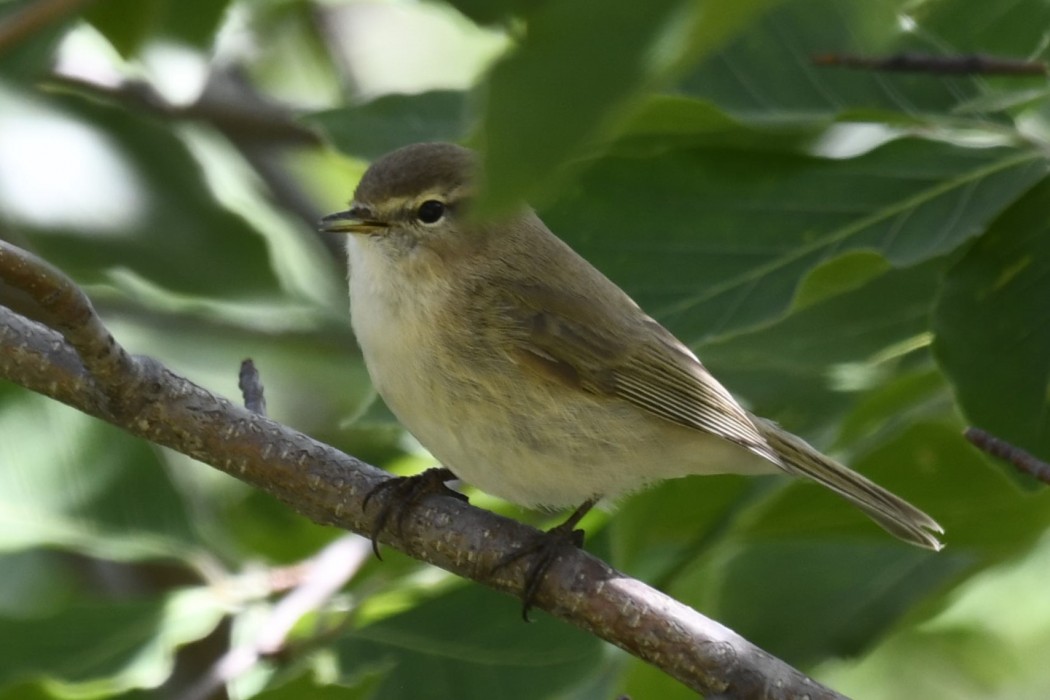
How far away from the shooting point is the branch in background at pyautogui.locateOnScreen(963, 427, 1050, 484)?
2.15 m

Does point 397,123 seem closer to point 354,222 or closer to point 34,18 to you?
point 354,222

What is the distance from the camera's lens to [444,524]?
2.62m

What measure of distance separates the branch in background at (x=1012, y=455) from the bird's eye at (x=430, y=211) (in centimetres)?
161

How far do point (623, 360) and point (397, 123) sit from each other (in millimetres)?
815

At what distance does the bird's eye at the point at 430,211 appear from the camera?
3.41 meters

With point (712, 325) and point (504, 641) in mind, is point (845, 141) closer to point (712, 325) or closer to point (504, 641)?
point (712, 325)

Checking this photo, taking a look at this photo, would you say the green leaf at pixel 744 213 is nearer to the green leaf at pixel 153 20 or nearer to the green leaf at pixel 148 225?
the green leaf at pixel 153 20

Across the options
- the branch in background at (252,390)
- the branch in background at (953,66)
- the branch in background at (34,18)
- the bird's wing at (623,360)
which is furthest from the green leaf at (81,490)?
the branch in background at (953,66)

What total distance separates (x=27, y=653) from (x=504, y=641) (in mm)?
1056

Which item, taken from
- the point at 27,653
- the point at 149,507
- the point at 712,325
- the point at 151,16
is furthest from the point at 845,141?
the point at 27,653

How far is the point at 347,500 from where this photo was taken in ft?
8.68

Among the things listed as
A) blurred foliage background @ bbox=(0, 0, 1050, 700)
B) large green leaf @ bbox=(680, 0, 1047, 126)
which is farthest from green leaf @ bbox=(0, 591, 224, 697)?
large green leaf @ bbox=(680, 0, 1047, 126)

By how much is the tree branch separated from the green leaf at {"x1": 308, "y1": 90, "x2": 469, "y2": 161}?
3.06 feet

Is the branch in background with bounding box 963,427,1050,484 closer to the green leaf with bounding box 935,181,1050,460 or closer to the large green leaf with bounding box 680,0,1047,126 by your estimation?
the green leaf with bounding box 935,181,1050,460
